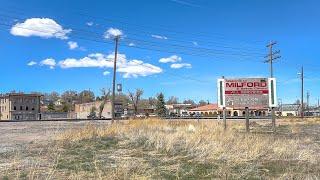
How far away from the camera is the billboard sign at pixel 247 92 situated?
41.0m

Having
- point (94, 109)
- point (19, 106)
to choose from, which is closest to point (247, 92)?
point (94, 109)

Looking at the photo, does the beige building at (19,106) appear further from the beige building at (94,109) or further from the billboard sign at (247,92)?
the billboard sign at (247,92)

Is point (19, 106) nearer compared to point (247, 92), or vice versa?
point (247, 92)

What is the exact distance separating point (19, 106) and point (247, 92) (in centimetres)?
13826

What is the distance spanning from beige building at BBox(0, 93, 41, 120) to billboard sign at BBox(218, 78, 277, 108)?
132m

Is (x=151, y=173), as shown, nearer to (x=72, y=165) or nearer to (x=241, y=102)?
(x=72, y=165)

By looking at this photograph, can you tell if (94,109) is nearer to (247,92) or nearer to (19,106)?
(19,106)

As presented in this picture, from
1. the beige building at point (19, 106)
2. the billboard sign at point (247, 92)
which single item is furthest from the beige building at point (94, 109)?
the billboard sign at point (247, 92)

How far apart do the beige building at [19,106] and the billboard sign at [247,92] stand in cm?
13186

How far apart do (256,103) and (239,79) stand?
2.31 meters

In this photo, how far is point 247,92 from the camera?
4131cm

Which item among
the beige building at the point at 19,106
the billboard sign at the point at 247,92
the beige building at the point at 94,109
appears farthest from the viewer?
the beige building at the point at 94,109

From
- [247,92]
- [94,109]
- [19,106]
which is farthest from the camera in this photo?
[94,109]

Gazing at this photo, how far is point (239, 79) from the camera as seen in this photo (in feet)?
136
